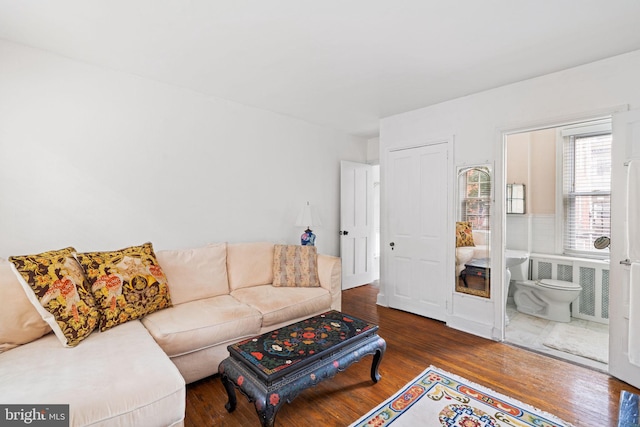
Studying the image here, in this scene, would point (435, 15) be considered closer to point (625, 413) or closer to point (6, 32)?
point (625, 413)

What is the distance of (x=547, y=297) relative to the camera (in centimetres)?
A: 357

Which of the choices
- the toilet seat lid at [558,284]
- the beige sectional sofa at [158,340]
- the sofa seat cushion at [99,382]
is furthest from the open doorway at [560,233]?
the sofa seat cushion at [99,382]

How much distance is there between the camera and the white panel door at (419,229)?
347 cm

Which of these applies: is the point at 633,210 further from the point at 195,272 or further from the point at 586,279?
the point at 195,272

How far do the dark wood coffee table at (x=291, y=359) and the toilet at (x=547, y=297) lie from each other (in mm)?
2642

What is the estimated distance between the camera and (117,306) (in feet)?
6.75

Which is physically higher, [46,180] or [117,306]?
[46,180]

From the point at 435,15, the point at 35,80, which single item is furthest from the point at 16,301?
the point at 435,15

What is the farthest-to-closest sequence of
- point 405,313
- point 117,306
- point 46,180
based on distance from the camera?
point 405,313 < point 46,180 < point 117,306

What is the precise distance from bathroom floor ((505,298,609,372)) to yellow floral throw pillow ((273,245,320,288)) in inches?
83.3

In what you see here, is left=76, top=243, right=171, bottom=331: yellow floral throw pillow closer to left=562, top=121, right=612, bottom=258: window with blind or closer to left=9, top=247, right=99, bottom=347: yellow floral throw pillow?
left=9, top=247, right=99, bottom=347: yellow floral throw pillow

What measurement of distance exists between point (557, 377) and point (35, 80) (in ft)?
15.6

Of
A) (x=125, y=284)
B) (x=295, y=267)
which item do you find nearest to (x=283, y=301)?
(x=295, y=267)

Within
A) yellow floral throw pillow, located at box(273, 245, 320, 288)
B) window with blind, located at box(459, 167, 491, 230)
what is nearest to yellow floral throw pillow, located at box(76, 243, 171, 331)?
yellow floral throw pillow, located at box(273, 245, 320, 288)
